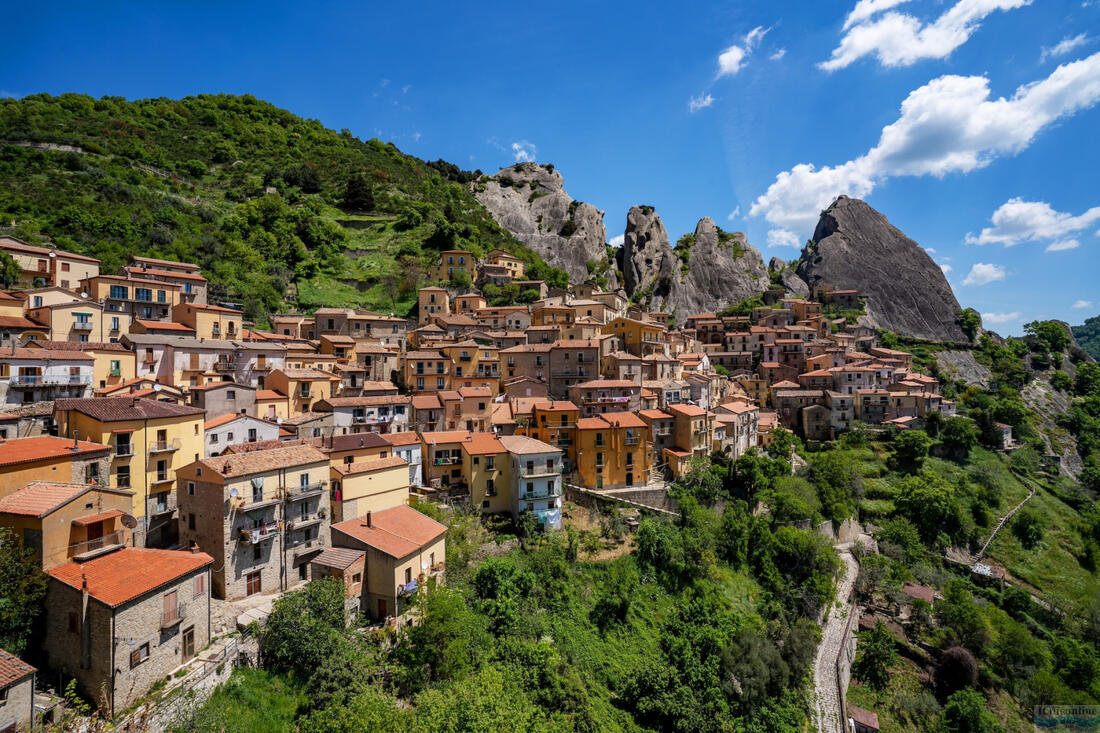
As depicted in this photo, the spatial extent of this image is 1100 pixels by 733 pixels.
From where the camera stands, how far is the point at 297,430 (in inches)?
1259

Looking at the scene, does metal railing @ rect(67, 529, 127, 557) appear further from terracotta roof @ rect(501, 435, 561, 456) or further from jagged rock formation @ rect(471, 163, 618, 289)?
jagged rock formation @ rect(471, 163, 618, 289)

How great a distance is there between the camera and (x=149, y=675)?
15344 mm

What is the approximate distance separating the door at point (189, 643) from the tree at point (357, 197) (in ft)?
274

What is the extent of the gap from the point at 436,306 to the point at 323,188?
50748 mm

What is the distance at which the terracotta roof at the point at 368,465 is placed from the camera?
84.1 feet

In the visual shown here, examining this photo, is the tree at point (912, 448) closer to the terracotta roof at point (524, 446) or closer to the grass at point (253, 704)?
the terracotta roof at point (524, 446)

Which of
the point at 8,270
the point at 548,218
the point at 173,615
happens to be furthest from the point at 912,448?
the point at 548,218

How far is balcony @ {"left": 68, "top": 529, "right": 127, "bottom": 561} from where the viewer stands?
1652 centimetres

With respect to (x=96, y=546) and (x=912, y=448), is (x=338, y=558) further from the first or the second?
(x=912, y=448)

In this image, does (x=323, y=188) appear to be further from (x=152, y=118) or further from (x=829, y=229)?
(x=829, y=229)

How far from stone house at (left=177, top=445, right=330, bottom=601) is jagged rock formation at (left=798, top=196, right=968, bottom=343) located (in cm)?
9546

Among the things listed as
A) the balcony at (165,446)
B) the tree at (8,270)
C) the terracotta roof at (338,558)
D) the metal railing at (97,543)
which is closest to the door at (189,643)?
the metal railing at (97,543)

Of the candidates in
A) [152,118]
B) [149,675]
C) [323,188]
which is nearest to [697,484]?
[149,675]

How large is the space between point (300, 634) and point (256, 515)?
6.71 m
